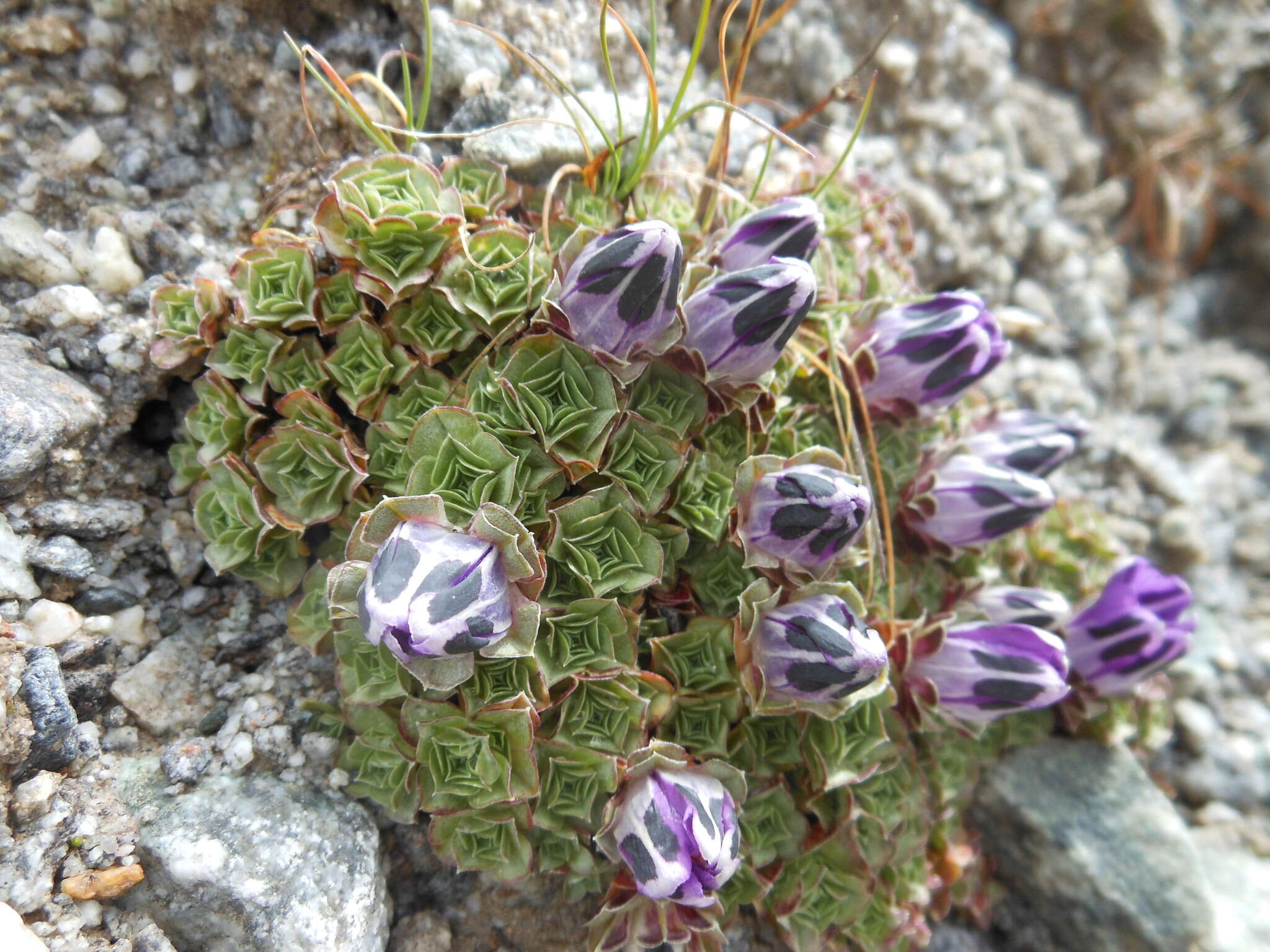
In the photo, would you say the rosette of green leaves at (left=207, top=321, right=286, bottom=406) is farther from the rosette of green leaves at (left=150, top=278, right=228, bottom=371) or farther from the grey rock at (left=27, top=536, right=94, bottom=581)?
the grey rock at (left=27, top=536, right=94, bottom=581)

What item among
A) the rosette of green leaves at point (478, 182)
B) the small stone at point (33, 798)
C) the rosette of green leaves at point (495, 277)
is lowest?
the small stone at point (33, 798)

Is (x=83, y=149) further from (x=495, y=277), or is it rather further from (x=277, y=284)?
(x=495, y=277)

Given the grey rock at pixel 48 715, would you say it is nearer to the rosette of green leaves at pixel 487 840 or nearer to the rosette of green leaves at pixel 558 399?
the rosette of green leaves at pixel 487 840

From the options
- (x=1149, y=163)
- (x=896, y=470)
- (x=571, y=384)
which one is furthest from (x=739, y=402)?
(x=1149, y=163)

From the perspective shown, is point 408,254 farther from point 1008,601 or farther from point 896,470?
point 1008,601

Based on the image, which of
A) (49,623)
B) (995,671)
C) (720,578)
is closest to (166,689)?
(49,623)

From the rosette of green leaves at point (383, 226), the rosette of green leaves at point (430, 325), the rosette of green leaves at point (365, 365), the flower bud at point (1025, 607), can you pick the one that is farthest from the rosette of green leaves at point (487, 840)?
the flower bud at point (1025, 607)

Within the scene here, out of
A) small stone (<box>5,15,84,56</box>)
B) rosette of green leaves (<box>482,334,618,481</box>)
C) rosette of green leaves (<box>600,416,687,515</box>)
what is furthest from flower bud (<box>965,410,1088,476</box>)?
small stone (<box>5,15,84,56</box>)
